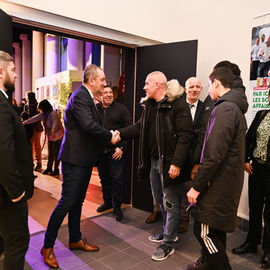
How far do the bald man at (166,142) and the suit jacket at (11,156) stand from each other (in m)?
1.23

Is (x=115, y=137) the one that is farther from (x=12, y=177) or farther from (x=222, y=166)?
(x=12, y=177)

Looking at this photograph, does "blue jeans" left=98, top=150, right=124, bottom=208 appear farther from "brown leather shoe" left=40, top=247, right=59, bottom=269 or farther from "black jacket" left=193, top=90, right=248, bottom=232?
"black jacket" left=193, top=90, right=248, bottom=232

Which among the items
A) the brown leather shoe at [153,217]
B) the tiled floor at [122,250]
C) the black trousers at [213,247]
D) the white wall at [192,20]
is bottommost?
the tiled floor at [122,250]

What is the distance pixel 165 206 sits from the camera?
261 centimetres

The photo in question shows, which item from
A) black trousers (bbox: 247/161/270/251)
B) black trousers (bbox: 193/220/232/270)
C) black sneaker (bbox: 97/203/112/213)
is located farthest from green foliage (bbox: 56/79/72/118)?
black trousers (bbox: 193/220/232/270)

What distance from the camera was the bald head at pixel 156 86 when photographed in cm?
263

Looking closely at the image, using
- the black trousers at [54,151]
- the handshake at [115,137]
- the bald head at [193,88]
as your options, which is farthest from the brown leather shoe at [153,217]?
the black trousers at [54,151]

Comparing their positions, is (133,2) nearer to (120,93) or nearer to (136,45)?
(136,45)

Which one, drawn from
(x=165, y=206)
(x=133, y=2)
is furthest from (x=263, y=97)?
(x=133, y=2)

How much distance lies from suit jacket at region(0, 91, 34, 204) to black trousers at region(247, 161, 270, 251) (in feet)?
6.52

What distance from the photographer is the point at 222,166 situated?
1.89 meters

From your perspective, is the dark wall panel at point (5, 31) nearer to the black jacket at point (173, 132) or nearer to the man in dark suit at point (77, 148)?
the man in dark suit at point (77, 148)

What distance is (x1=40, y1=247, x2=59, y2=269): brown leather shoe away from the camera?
2371 mm

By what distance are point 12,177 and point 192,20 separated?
317 centimetres
